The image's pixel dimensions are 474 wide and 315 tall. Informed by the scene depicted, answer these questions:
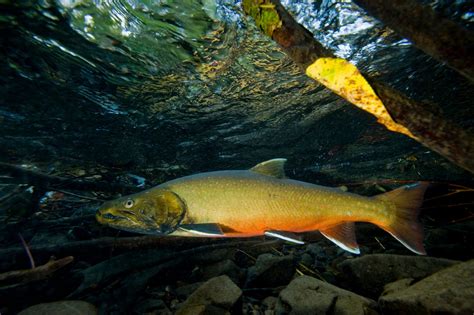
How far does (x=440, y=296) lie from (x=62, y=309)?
531 centimetres

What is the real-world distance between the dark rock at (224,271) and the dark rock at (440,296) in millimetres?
2716

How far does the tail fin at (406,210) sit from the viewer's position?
3.22 meters

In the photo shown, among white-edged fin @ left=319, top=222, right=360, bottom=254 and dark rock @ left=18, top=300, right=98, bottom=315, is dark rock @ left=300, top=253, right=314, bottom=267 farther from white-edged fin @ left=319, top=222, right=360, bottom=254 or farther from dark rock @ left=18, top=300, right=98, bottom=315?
dark rock @ left=18, top=300, right=98, bottom=315

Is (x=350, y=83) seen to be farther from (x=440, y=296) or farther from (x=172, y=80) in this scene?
(x=172, y=80)

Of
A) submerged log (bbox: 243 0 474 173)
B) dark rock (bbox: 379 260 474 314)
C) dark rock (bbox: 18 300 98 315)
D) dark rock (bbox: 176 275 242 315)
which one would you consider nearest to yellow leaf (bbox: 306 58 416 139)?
submerged log (bbox: 243 0 474 173)

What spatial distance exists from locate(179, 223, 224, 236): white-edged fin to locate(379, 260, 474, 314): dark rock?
7.37ft

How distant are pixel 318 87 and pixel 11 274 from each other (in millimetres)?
8712

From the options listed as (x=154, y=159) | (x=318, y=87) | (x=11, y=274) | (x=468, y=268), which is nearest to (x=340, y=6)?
(x=318, y=87)

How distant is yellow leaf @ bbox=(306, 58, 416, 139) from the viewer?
2.30 metres

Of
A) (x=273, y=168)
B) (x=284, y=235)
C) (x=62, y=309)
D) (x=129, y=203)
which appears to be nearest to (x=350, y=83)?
(x=273, y=168)

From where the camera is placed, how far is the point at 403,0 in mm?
2373

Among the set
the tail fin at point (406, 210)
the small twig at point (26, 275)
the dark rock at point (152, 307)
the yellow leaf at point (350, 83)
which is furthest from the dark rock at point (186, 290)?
the yellow leaf at point (350, 83)

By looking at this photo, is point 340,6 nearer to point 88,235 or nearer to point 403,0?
point 403,0

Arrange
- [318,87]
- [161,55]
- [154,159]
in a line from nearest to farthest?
[161,55]
[318,87]
[154,159]
